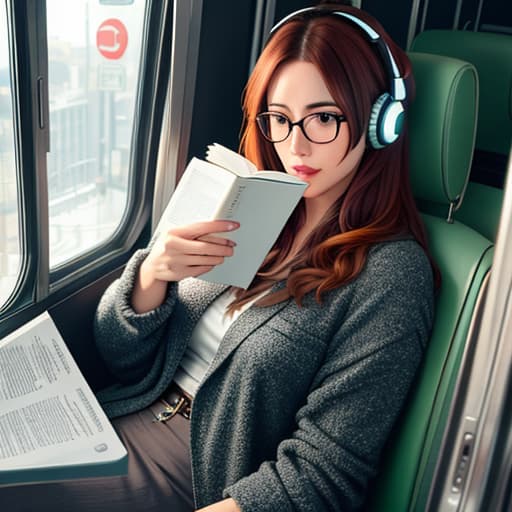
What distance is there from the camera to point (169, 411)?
60.2 inches

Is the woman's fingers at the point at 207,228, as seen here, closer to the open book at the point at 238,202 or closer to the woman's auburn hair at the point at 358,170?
the open book at the point at 238,202

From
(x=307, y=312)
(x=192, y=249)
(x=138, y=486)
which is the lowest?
(x=138, y=486)

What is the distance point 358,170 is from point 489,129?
0.41 metres

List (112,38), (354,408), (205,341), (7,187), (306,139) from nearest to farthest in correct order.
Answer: (354,408) → (306,139) → (205,341) → (7,187) → (112,38)

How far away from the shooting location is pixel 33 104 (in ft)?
4.89

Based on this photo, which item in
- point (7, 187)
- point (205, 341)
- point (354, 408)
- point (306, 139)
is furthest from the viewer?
point (7, 187)

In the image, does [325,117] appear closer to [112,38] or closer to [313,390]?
[313,390]

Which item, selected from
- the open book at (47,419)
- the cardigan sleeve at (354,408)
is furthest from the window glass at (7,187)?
the cardigan sleeve at (354,408)

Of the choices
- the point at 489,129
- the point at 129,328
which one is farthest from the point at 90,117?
the point at 489,129

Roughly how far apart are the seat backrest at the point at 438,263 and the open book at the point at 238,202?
31 cm

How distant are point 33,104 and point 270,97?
1.81 ft

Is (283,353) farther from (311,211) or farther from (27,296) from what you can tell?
(27,296)

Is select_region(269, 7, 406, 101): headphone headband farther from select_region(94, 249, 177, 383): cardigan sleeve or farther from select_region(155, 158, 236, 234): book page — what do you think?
select_region(94, 249, 177, 383): cardigan sleeve

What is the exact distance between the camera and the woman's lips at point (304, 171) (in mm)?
1320
